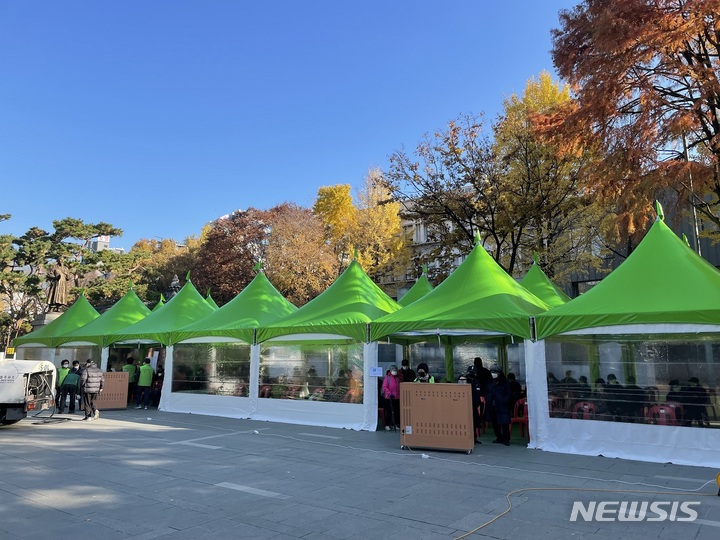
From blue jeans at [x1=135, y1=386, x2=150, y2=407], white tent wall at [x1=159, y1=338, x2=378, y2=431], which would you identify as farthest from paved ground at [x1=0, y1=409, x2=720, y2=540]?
blue jeans at [x1=135, y1=386, x2=150, y2=407]

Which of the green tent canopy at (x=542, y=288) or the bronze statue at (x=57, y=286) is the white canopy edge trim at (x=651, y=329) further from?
the bronze statue at (x=57, y=286)

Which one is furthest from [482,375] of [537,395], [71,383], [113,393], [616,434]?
[113,393]

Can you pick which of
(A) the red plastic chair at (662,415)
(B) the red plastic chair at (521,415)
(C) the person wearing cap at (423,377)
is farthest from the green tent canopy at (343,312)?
(A) the red plastic chair at (662,415)

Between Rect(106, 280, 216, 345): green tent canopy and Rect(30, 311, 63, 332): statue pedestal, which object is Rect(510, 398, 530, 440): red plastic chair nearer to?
Rect(106, 280, 216, 345): green tent canopy

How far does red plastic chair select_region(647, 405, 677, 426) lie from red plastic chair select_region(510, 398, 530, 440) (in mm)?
2722

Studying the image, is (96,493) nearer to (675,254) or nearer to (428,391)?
(428,391)

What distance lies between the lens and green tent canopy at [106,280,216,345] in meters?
16.6

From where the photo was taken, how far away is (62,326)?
22.1 m

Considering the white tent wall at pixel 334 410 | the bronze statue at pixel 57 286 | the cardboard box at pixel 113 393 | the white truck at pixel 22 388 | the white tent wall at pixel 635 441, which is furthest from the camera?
the bronze statue at pixel 57 286

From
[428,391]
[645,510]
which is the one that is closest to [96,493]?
[428,391]

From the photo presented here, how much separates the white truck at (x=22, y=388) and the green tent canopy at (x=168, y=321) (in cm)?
435

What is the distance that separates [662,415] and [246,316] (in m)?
11.2

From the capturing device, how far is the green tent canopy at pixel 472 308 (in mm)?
10220

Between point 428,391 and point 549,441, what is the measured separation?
2.56 metres
